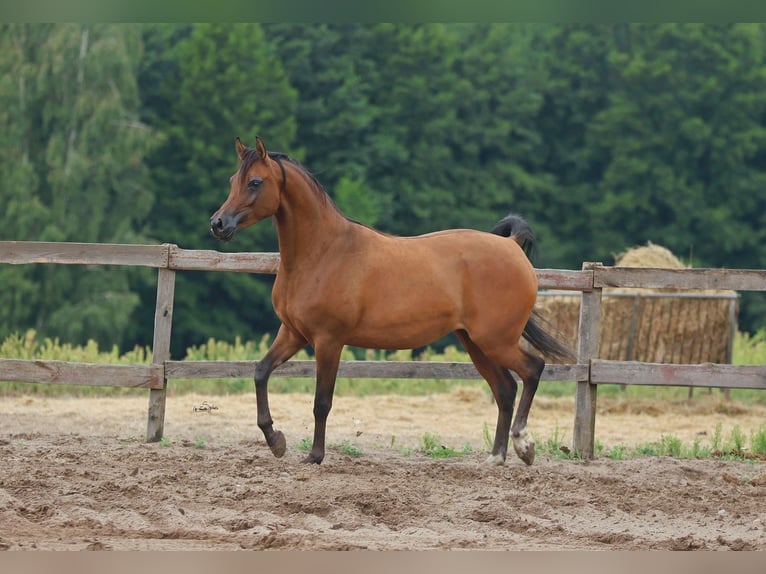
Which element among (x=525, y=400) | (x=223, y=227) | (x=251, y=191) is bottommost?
(x=525, y=400)

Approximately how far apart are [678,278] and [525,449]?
180 centimetres

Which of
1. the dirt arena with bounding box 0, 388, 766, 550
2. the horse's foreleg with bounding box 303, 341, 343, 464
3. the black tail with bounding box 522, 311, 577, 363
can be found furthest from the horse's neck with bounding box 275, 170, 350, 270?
the black tail with bounding box 522, 311, 577, 363

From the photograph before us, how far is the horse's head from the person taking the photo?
21.5ft

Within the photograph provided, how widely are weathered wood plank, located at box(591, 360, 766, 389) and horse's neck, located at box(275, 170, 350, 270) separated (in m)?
2.43

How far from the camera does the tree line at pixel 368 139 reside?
29.6 meters

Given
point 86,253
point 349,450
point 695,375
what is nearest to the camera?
point 349,450

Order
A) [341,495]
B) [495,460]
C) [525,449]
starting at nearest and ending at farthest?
1. [341,495]
2. [525,449]
3. [495,460]

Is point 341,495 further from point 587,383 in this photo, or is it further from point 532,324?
point 587,383

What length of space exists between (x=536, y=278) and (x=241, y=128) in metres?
26.7

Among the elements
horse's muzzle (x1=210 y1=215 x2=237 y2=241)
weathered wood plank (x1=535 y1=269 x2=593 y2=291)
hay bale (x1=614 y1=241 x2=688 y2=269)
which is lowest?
weathered wood plank (x1=535 y1=269 x2=593 y2=291)

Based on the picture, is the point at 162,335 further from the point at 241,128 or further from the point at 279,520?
the point at 241,128

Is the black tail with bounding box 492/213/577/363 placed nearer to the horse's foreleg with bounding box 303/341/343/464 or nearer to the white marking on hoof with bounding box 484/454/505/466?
the white marking on hoof with bounding box 484/454/505/466

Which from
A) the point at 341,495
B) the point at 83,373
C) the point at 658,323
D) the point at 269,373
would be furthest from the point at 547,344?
the point at 658,323

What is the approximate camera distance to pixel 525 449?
7188mm
